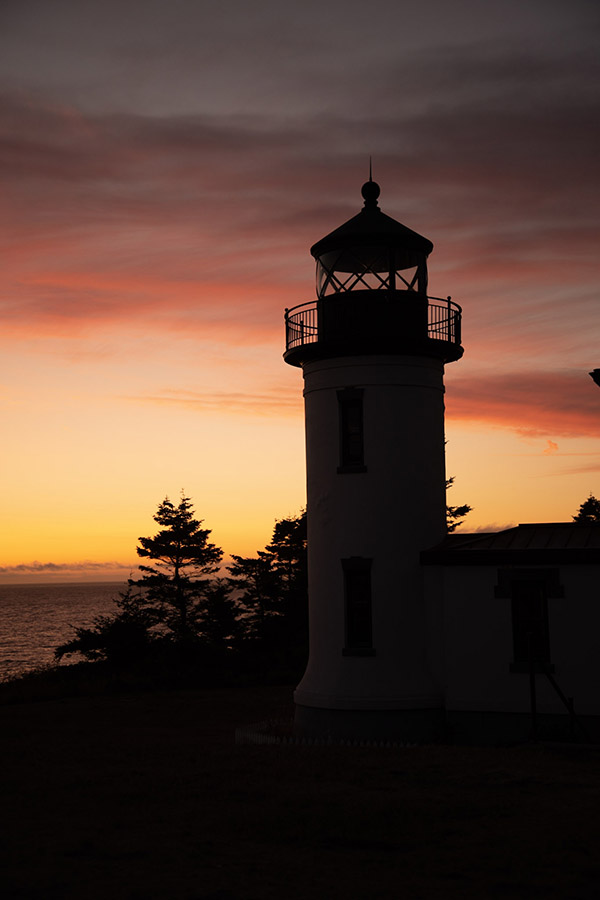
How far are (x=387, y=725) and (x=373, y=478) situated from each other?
5411 millimetres

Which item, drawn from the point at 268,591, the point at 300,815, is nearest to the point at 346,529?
the point at 300,815

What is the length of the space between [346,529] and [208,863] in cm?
1157

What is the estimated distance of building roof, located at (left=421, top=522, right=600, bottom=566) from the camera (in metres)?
19.0

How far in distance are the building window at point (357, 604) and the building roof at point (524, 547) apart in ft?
4.61

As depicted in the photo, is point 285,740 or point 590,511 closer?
point 285,740

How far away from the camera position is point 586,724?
61.1ft

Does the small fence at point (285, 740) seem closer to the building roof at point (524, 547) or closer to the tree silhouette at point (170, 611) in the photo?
the building roof at point (524, 547)

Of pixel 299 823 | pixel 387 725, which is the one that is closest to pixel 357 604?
pixel 387 725

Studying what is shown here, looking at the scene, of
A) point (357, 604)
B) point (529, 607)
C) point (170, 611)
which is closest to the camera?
point (529, 607)

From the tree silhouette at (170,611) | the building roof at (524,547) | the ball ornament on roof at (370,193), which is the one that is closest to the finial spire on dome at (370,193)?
the ball ornament on roof at (370,193)

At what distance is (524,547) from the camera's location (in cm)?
1958

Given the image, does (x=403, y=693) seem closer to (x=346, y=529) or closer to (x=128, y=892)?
(x=346, y=529)

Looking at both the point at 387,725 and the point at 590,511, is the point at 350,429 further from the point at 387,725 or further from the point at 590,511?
the point at 590,511

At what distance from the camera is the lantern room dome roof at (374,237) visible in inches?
827
